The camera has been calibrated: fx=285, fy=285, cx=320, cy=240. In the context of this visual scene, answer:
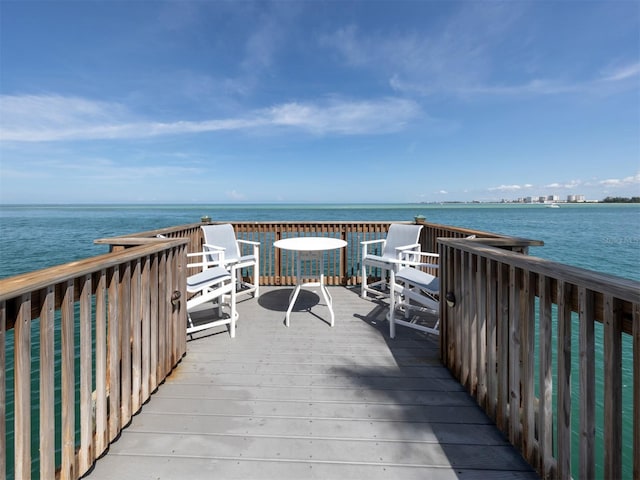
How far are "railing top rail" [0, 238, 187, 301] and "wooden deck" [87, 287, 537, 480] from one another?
0.91m

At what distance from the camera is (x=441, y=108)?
14.4 meters

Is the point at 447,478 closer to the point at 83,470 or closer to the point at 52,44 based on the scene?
the point at 83,470

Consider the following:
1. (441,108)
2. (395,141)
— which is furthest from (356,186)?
(441,108)

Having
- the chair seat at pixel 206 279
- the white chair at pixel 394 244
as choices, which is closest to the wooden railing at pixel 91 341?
the chair seat at pixel 206 279

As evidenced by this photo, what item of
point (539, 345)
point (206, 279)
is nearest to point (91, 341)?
point (206, 279)

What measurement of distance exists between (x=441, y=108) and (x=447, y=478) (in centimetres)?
1626

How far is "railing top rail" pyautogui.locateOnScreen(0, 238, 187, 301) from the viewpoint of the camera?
3.07ft

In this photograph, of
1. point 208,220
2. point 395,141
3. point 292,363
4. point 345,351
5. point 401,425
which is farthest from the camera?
point 395,141

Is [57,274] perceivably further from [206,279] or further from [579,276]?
[579,276]

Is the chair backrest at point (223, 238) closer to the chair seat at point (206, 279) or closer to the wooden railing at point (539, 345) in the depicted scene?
the chair seat at point (206, 279)

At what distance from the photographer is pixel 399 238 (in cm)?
397

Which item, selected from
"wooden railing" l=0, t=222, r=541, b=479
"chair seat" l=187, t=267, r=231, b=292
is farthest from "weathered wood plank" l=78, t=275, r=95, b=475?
"chair seat" l=187, t=267, r=231, b=292

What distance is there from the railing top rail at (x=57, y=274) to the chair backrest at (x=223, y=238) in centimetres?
197

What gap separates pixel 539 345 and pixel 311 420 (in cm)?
127
